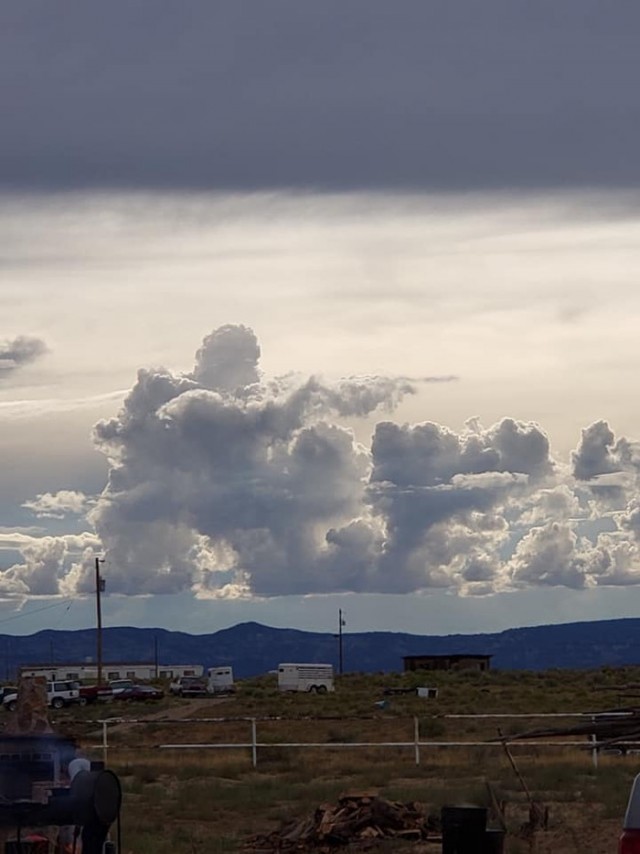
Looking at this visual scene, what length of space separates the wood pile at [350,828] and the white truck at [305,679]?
68.2 metres

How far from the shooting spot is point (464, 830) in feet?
50.1

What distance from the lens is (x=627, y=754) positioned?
30.9 meters

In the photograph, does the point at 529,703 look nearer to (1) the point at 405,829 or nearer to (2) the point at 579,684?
(2) the point at 579,684

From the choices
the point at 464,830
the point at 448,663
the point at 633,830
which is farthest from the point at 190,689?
the point at 633,830

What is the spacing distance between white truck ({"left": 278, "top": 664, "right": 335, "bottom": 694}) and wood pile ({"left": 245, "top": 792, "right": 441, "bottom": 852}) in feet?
224

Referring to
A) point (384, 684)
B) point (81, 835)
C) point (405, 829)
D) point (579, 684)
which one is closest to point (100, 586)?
point (384, 684)

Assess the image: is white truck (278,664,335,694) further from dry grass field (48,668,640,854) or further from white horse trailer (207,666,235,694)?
dry grass field (48,668,640,854)

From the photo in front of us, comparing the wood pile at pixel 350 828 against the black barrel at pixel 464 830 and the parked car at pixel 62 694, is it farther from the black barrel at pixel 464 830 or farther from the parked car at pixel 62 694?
the parked car at pixel 62 694

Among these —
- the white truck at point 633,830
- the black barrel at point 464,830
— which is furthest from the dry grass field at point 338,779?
the white truck at point 633,830

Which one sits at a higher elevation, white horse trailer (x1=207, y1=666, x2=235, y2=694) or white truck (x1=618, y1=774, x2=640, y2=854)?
white horse trailer (x1=207, y1=666, x2=235, y2=694)

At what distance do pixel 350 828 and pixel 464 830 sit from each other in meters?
5.55

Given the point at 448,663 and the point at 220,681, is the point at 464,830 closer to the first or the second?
the point at 220,681

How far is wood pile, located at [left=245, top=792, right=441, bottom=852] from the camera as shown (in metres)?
20.2

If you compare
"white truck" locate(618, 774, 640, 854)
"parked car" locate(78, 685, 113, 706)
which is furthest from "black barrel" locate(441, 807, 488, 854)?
"parked car" locate(78, 685, 113, 706)
